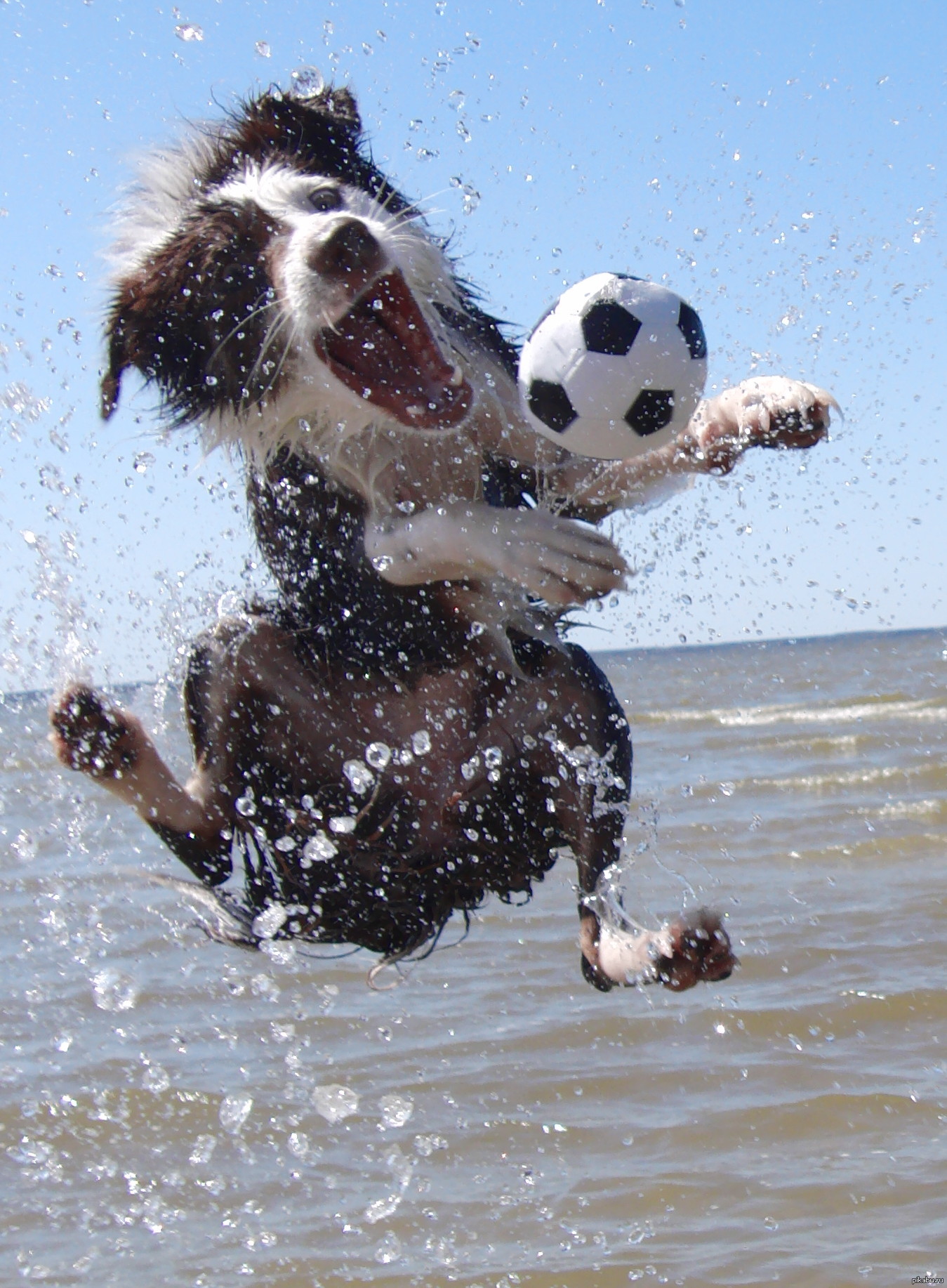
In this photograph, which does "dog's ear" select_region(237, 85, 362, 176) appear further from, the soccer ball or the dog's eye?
the soccer ball

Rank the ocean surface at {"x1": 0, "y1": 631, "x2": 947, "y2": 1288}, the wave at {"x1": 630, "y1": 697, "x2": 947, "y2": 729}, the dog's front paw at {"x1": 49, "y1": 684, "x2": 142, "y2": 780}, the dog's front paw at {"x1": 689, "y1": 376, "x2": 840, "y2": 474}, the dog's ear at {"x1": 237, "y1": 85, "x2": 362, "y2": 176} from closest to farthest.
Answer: the dog's front paw at {"x1": 689, "y1": 376, "x2": 840, "y2": 474}
the dog's ear at {"x1": 237, "y1": 85, "x2": 362, "y2": 176}
the dog's front paw at {"x1": 49, "y1": 684, "x2": 142, "y2": 780}
the ocean surface at {"x1": 0, "y1": 631, "x2": 947, "y2": 1288}
the wave at {"x1": 630, "y1": 697, "x2": 947, "y2": 729}

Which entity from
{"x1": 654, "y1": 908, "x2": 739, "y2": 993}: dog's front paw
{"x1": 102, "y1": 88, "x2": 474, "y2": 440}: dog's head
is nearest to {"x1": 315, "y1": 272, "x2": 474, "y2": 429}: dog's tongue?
{"x1": 102, "y1": 88, "x2": 474, "y2": 440}: dog's head

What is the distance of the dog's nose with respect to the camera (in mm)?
2850

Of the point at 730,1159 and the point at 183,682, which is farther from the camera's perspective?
the point at 730,1159

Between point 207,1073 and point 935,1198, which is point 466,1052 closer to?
point 207,1073

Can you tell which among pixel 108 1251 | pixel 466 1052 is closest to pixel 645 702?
pixel 466 1052

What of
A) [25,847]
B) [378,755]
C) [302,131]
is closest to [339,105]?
[302,131]

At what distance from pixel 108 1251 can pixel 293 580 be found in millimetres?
1852

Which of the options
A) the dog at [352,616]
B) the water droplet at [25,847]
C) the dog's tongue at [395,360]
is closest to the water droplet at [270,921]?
the dog at [352,616]

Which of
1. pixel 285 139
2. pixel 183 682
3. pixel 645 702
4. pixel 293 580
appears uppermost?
pixel 285 139

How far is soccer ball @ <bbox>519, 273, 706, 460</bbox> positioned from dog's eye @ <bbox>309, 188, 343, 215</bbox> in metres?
0.64

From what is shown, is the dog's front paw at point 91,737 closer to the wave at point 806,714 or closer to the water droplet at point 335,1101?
the water droplet at point 335,1101

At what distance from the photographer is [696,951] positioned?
2.79m

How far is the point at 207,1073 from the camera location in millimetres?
4652
